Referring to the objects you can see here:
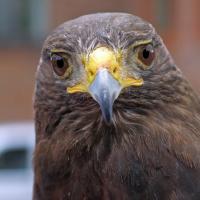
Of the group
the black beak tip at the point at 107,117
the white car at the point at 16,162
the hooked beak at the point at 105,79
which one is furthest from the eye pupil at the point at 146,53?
the white car at the point at 16,162

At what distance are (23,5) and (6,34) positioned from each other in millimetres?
807

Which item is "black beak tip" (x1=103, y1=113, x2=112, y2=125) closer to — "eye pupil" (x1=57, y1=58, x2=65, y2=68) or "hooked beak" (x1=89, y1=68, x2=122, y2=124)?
"hooked beak" (x1=89, y1=68, x2=122, y2=124)

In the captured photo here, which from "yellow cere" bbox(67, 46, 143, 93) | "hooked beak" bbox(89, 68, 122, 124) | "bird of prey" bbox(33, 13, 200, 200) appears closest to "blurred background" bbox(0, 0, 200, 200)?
"bird of prey" bbox(33, 13, 200, 200)

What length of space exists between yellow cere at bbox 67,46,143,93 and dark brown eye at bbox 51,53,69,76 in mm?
133

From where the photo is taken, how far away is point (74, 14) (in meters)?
21.0

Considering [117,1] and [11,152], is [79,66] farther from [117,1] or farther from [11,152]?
[117,1]

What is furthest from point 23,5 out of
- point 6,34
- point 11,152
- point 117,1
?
point 11,152

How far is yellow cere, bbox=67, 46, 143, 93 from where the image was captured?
149 inches

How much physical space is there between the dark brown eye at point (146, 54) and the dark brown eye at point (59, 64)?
0.32 m

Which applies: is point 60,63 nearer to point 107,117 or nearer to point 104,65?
point 104,65

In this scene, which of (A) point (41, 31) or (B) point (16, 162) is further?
(A) point (41, 31)

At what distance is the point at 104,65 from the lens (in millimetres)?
3768

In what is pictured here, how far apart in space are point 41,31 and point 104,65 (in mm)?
17699

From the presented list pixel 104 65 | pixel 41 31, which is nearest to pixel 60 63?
pixel 104 65
